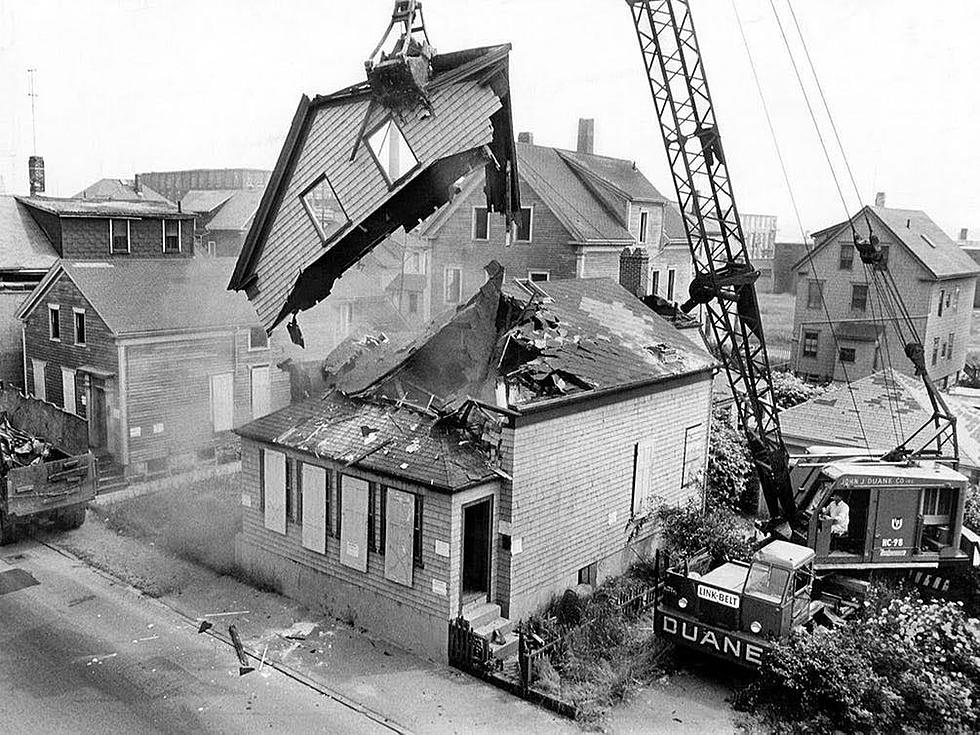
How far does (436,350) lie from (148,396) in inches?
474

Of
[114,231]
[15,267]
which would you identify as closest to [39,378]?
[15,267]

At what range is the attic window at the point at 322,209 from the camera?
14.0 metres

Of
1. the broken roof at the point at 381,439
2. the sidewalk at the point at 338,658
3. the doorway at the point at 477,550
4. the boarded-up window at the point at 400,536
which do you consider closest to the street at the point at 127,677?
the sidewalk at the point at 338,658

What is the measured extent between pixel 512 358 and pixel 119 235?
21453mm

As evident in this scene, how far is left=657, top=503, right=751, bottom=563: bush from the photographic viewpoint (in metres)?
16.2

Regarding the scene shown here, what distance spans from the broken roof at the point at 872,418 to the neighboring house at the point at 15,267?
26012mm

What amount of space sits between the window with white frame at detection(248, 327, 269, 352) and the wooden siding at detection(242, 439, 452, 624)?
10.9m

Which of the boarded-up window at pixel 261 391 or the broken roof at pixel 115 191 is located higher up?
the broken roof at pixel 115 191

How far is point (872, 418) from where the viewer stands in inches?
1004

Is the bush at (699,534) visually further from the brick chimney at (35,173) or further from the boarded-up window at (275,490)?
the brick chimney at (35,173)

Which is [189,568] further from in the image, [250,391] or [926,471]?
[926,471]

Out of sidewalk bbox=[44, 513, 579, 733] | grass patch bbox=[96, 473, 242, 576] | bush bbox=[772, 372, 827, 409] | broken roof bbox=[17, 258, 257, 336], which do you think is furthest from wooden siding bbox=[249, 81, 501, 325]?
bush bbox=[772, 372, 827, 409]

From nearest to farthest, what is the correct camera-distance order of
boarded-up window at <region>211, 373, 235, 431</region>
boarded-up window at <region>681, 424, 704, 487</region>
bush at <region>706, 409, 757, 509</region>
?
boarded-up window at <region>681, 424, 704, 487</region> < bush at <region>706, 409, 757, 509</region> < boarded-up window at <region>211, 373, 235, 431</region>

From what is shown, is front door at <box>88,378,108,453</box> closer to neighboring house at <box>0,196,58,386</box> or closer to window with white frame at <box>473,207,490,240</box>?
neighboring house at <box>0,196,58,386</box>
